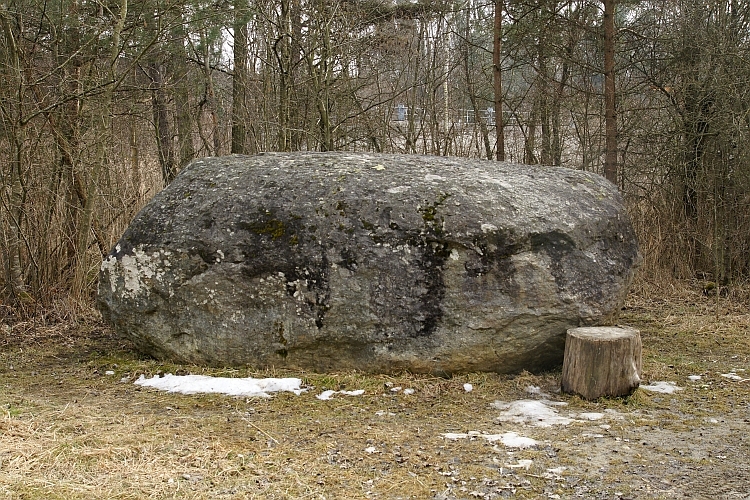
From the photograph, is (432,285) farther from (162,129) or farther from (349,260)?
(162,129)

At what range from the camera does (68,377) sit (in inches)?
197

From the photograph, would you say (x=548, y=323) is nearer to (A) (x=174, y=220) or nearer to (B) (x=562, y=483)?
(B) (x=562, y=483)

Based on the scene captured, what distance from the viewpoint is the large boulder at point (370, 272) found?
187 inches

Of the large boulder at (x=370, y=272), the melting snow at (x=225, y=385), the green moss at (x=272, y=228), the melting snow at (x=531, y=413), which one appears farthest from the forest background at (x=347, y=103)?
the melting snow at (x=531, y=413)

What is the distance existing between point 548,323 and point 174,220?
8.96 feet

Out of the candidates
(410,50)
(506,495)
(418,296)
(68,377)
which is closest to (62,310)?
(68,377)

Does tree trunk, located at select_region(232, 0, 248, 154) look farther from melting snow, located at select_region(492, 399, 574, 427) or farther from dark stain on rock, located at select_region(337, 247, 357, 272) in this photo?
melting snow, located at select_region(492, 399, 574, 427)

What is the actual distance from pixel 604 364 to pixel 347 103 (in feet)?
22.6

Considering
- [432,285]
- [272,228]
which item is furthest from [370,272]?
[272,228]

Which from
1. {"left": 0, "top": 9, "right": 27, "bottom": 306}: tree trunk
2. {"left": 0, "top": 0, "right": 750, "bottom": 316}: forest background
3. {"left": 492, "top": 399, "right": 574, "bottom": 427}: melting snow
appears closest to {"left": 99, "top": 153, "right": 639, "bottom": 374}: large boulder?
{"left": 492, "top": 399, "right": 574, "bottom": 427}: melting snow

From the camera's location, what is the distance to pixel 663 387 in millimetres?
4672

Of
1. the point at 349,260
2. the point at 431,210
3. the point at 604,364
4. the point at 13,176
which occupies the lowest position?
the point at 604,364

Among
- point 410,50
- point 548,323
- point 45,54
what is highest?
point 410,50

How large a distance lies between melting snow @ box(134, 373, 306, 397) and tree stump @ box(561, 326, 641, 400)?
175 cm
